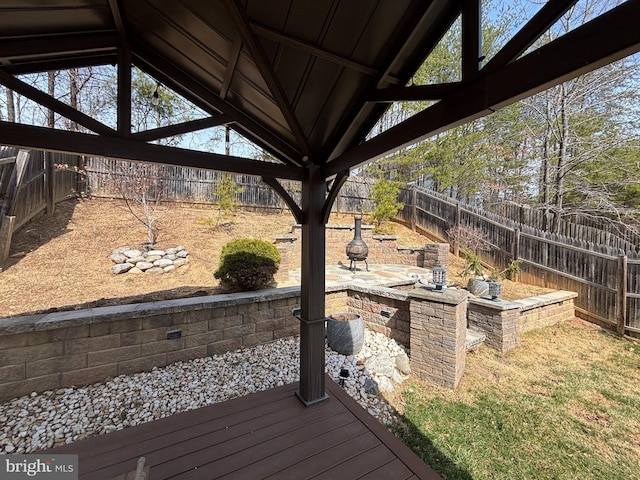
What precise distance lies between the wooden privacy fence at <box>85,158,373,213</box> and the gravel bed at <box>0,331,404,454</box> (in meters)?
4.01

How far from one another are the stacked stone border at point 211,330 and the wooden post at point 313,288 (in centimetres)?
174

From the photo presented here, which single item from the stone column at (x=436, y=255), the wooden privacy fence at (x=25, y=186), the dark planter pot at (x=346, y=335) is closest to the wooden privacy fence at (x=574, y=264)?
the stone column at (x=436, y=255)

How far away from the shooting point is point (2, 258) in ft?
14.4

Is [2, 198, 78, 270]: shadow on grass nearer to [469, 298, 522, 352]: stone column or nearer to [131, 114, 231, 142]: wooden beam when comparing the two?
[131, 114, 231, 142]: wooden beam

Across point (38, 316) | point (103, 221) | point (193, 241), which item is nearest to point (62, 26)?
point (38, 316)

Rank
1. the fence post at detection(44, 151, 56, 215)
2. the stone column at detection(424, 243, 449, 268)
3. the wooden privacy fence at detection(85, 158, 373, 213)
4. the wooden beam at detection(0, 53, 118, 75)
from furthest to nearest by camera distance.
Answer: the stone column at detection(424, 243, 449, 268), the wooden privacy fence at detection(85, 158, 373, 213), the fence post at detection(44, 151, 56, 215), the wooden beam at detection(0, 53, 118, 75)

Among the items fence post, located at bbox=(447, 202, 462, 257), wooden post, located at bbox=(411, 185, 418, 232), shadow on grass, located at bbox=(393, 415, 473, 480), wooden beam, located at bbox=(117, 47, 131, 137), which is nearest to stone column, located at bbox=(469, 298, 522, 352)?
shadow on grass, located at bbox=(393, 415, 473, 480)

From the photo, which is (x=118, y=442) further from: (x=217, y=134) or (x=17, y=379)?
(x=217, y=134)

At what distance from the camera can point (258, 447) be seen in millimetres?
2051

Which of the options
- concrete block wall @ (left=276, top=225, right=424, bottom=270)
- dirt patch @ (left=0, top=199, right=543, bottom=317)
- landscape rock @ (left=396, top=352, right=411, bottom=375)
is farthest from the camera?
concrete block wall @ (left=276, top=225, right=424, bottom=270)

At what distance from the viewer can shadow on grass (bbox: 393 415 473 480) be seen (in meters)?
2.30

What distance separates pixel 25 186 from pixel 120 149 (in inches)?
206

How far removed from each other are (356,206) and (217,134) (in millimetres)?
6312

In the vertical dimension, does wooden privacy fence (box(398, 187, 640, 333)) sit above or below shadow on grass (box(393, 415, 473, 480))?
above
